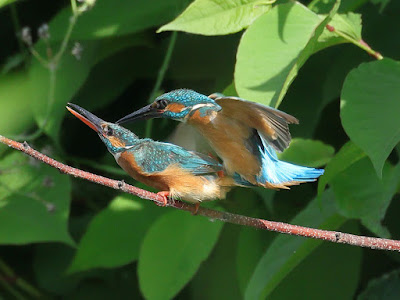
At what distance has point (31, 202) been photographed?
236 centimetres

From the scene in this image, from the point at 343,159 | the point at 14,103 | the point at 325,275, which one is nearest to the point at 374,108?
the point at 343,159

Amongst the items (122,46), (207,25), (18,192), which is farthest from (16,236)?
(207,25)

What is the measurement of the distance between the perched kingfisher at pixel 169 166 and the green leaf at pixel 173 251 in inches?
18.8

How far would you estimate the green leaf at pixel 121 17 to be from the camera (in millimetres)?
2307

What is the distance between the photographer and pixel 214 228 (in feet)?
6.91

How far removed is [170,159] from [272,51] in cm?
35

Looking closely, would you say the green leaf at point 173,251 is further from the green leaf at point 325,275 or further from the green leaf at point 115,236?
the green leaf at point 325,275

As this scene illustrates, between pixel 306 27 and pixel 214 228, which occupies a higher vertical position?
pixel 306 27

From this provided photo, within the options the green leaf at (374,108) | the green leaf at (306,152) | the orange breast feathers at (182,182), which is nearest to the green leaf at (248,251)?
the green leaf at (306,152)

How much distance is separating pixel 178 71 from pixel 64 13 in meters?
0.43

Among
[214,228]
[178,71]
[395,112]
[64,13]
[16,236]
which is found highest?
[395,112]

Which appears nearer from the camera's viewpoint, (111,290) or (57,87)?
(57,87)

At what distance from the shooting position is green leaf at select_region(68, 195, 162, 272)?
91.7 inches

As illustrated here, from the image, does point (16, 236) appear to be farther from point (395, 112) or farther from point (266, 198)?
point (395, 112)
